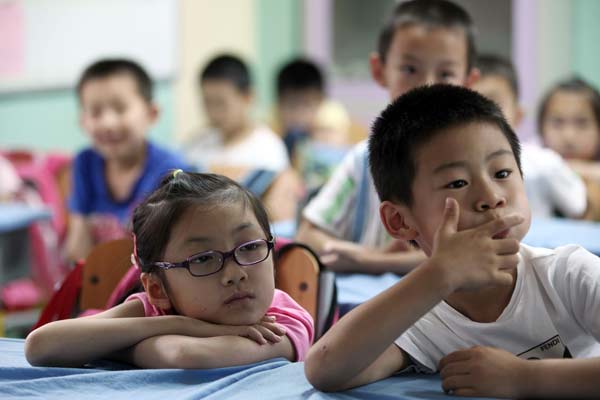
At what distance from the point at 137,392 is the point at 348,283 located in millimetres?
889

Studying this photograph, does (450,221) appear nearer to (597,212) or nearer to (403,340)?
(403,340)

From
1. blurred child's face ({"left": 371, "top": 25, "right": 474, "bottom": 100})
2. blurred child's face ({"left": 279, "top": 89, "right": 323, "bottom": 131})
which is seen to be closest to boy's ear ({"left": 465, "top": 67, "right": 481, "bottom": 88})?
blurred child's face ({"left": 371, "top": 25, "right": 474, "bottom": 100})

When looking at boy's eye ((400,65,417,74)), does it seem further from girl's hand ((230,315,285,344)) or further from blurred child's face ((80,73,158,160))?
blurred child's face ((80,73,158,160))

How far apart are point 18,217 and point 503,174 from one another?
2275mm

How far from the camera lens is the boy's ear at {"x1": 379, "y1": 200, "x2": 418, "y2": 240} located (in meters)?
1.33

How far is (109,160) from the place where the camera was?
3.18m

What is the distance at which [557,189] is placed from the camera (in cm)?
281

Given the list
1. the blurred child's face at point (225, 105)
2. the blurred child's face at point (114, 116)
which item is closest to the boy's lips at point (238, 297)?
the blurred child's face at point (114, 116)

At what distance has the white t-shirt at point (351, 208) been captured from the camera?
7.59 ft

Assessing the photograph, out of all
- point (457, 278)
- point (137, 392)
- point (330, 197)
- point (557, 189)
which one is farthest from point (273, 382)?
point (557, 189)

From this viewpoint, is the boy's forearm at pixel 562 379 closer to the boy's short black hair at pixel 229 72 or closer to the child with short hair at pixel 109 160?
the child with short hair at pixel 109 160

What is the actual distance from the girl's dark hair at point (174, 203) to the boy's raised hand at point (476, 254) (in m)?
0.39

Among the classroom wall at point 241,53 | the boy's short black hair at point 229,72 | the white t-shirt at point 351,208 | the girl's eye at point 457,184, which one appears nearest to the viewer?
the girl's eye at point 457,184

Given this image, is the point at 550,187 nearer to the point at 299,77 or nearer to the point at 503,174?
the point at 503,174
